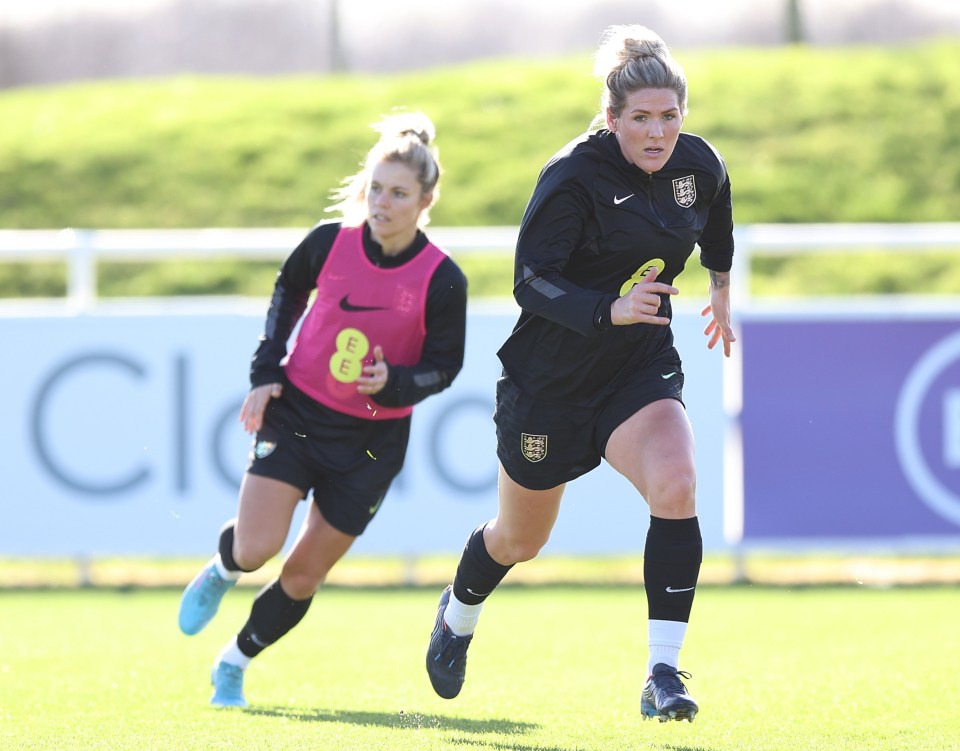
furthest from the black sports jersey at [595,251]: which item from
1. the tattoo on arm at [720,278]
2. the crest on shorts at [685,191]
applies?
the tattoo on arm at [720,278]

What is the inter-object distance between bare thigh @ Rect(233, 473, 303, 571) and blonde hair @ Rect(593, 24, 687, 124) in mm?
1671

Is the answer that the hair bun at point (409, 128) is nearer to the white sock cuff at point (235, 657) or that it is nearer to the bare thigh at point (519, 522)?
the bare thigh at point (519, 522)

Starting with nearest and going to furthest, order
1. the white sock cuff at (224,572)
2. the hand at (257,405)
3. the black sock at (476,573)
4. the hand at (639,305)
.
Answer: the hand at (639,305), the black sock at (476,573), the hand at (257,405), the white sock cuff at (224,572)

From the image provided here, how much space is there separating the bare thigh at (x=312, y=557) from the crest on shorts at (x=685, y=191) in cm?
162

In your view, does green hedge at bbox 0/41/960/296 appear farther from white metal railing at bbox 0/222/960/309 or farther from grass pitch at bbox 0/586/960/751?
grass pitch at bbox 0/586/960/751

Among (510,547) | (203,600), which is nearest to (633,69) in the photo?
(510,547)

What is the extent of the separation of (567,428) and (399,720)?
112 centimetres

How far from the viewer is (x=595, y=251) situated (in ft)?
14.8

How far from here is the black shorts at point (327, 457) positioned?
5.27 metres

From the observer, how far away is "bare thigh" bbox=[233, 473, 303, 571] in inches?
204

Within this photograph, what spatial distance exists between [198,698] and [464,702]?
0.92m

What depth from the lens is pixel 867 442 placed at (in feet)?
27.3

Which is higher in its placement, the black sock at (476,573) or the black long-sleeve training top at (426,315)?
the black long-sleeve training top at (426,315)

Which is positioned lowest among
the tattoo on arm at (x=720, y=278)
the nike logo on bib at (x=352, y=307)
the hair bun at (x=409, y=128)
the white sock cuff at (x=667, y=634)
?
the white sock cuff at (x=667, y=634)
